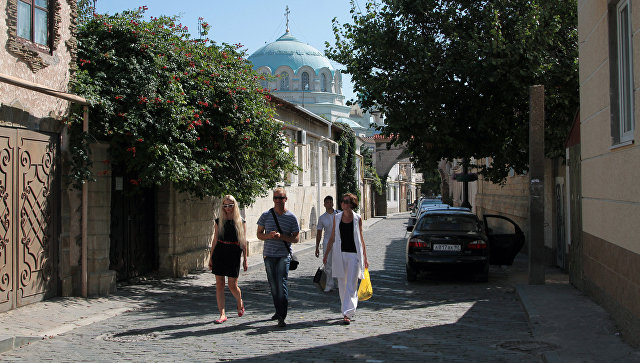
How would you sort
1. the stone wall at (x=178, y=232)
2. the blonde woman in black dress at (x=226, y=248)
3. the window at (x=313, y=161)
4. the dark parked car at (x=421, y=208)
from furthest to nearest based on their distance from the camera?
1. the window at (x=313, y=161)
2. the dark parked car at (x=421, y=208)
3. the stone wall at (x=178, y=232)
4. the blonde woman in black dress at (x=226, y=248)

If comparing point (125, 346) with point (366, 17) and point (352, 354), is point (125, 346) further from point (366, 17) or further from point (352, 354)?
point (366, 17)

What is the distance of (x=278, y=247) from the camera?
8508mm

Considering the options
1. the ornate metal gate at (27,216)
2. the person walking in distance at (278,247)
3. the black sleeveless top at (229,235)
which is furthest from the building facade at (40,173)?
the person walking in distance at (278,247)

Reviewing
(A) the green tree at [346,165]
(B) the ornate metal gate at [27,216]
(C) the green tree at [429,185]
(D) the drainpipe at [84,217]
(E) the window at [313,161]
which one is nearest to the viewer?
(B) the ornate metal gate at [27,216]

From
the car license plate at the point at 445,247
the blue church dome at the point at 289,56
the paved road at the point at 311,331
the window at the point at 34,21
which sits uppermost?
the blue church dome at the point at 289,56

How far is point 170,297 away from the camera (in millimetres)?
11445

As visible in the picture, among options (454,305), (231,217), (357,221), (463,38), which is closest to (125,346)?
(231,217)

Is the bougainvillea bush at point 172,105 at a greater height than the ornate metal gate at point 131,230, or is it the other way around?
the bougainvillea bush at point 172,105

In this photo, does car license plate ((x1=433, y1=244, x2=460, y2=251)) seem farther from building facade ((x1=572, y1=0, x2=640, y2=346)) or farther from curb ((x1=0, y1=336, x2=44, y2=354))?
curb ((x1=0, y1=336, x2=44, y2=354))

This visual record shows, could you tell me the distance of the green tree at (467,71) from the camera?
520 inches

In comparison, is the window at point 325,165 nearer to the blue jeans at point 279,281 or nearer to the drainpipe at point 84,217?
the drainpipe at point 84,217

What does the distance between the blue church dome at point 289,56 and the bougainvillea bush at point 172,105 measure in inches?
2200

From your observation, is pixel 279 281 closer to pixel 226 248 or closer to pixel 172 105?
pixel 226 248

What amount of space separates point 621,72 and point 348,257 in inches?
159
